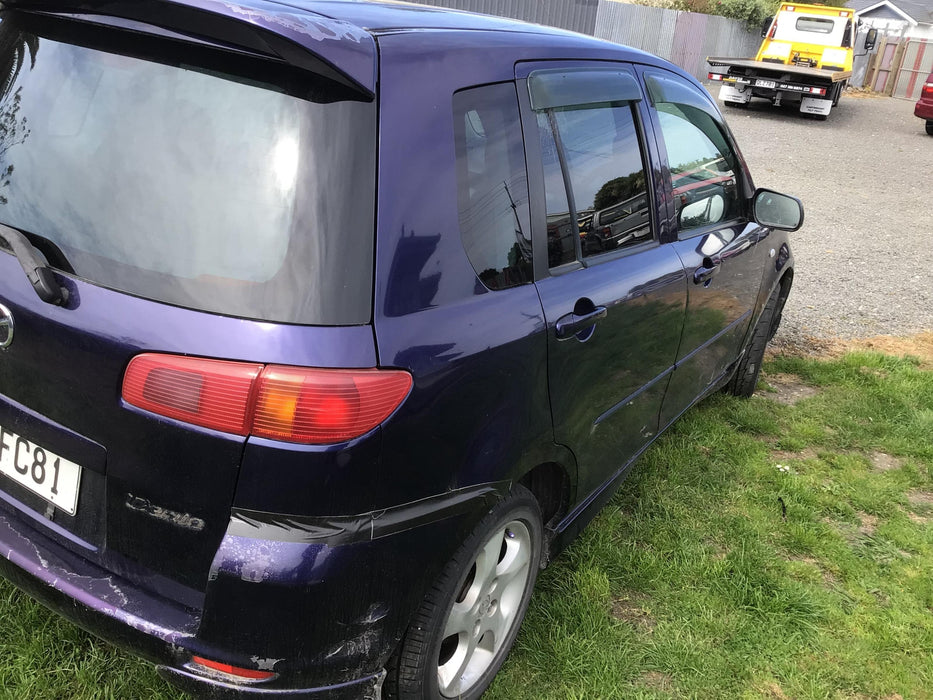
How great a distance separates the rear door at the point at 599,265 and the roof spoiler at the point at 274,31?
645 mm

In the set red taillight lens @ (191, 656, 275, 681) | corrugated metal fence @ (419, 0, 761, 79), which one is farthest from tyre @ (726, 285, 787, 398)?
corrugated metal fence @ (419, 0, 761, 79)

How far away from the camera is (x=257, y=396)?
1549mm

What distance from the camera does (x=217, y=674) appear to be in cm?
166

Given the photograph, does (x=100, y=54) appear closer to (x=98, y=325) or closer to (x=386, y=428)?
(x=98, y=325)

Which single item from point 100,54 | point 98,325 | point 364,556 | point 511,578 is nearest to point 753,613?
point 511,578

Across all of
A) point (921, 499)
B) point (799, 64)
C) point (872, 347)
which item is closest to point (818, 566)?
point (921, 499)

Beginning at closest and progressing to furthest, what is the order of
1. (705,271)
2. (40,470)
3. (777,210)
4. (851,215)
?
(40,470), (705,271), (777,210), (851,215)

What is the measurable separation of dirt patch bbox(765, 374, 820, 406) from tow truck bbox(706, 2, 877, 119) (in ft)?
49.2

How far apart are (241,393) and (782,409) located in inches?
154

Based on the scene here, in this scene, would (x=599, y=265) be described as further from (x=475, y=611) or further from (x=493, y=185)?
(x=475, y=611)

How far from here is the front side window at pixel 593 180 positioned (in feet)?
7.39

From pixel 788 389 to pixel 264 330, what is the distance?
4281mm

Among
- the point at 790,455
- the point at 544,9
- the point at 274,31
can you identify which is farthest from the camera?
the point at 544,9

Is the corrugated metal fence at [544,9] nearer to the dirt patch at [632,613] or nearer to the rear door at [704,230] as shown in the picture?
the rear door at [704,230]
